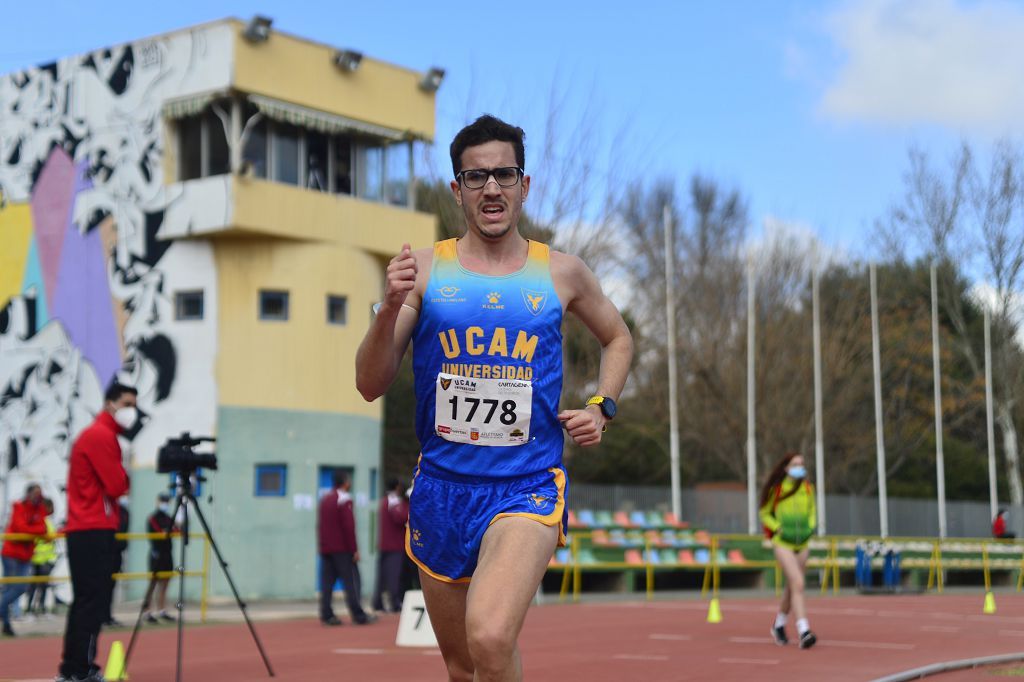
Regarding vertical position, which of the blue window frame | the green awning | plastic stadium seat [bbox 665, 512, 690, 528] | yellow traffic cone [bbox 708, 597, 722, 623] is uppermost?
the green awning

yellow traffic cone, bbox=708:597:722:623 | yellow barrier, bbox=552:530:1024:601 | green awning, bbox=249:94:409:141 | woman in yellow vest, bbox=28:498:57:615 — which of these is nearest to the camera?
yellow traffic cone, bbox=708:597:722:623

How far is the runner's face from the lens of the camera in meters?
5.89

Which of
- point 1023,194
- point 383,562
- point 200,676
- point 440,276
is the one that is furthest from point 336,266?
point 1023,194

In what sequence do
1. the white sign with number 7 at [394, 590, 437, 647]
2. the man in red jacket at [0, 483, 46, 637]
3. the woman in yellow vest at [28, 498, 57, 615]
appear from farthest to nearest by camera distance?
the woman in yellow vest at [28, 498, 57, 615] < the man in red jacket at [0, 483, 46, 637] < the white sign with number 7 at [394, 590, 437, 647]

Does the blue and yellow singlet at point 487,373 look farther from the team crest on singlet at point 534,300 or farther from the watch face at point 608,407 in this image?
the watch face at point 608,407

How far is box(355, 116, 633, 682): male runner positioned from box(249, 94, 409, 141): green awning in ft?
81.0

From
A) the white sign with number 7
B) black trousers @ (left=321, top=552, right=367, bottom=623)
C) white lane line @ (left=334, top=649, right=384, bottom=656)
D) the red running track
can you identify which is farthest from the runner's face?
black trousers @ (left=321, top=552, right=367, bottom=623)

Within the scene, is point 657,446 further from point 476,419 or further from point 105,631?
point 476,419

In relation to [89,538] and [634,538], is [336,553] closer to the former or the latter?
[89,538]

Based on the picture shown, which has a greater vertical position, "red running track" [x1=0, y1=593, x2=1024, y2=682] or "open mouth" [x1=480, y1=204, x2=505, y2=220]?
"open mouth" [x1=480, y1=204, x2=505, y2=220]

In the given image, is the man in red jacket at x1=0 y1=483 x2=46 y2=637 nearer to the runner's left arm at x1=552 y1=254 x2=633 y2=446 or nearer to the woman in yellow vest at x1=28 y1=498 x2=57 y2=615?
the woman in yellow vest at x1=28 y1=498 x2=57 y2=615

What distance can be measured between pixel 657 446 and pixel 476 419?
149 ft

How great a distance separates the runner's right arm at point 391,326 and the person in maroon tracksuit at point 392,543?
615 inches

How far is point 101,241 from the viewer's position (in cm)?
3083
